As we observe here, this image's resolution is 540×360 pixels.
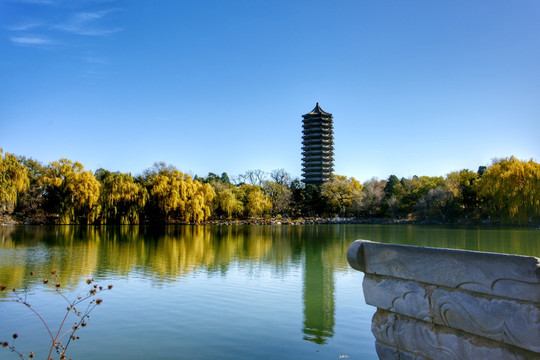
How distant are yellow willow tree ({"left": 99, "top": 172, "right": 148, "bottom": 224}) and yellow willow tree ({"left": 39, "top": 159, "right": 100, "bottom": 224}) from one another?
2.98ft

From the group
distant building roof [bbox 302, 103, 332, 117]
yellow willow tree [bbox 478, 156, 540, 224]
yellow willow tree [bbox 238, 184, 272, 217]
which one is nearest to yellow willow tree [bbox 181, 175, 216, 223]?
yellow willow tree [bbox 238, 184, 272, 217]

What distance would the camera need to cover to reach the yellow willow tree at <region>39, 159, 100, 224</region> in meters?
28.1

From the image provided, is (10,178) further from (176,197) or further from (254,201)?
(254,201)

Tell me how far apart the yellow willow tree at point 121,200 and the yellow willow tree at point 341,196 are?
1876 centimetres

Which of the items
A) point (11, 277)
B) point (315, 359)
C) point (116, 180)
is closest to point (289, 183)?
point (116, 180)

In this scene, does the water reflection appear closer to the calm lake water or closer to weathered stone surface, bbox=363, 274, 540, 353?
the calm lake water

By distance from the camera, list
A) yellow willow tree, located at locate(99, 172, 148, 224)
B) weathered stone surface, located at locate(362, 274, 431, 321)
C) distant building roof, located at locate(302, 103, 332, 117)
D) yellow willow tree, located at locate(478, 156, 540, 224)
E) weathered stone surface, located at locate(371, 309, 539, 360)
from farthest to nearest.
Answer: distant building roof, located at locate(302, 103, 332, 117) < yellow willow tree, located at locate(99, 172, 148, 224) < yellow willow tree, located at locate(478, 156, 540, 224) < weathered stone surface, located at locate(362, 274, 431, 321) < weathered stone surface, located at locate(371, 309, 539, 360)

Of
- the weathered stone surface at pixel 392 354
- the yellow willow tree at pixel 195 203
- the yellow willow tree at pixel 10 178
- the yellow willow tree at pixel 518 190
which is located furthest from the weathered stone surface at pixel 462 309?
the yellow willow tree at pixel 195 203

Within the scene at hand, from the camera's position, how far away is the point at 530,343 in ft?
5.78

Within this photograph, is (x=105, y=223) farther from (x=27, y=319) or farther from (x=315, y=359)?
(x=315, y=359)

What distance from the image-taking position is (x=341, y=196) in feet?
137

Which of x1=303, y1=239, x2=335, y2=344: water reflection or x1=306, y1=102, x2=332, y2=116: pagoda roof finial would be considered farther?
x1=306, y1=102, x2=332, y2=116: pagoda roof finial

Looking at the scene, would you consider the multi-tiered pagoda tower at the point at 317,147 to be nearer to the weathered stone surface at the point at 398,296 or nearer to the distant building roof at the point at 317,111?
the distant building roof at the point at 317,111

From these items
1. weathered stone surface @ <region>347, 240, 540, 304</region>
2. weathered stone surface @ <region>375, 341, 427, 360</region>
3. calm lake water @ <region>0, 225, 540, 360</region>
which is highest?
weathered stone surface @ <region>347, 240, 540, 304</region>
